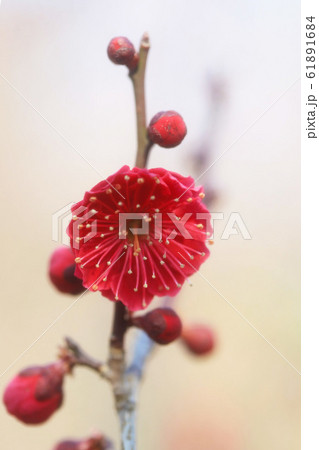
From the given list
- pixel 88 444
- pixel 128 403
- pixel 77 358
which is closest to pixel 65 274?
pixel 77 358

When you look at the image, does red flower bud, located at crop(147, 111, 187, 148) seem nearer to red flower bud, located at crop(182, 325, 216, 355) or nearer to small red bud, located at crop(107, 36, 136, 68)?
small red bud, located at crop(107, 36, 136, 68)

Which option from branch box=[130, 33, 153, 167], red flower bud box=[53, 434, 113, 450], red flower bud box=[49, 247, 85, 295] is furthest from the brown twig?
red flower bud box=[53, 434, 113, 450]

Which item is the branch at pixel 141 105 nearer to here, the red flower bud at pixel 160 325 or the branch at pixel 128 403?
the red flower bud at pixel 160 325

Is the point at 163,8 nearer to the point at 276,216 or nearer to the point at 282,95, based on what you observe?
the point at 282,95

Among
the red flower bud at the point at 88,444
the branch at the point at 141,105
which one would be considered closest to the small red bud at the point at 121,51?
the branch at the point at 141,105

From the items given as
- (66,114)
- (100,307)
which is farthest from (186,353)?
(66,114)

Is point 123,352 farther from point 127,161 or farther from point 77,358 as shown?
point 127,161
